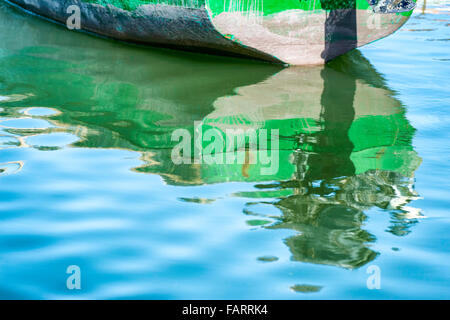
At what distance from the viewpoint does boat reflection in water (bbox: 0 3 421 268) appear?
2799 millimetres

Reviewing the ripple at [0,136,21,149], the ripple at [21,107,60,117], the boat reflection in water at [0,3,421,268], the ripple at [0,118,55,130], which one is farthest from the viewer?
the ripple at [21,107,60,117]

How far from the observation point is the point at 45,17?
23.1 ft

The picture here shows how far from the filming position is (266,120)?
4.06 metres

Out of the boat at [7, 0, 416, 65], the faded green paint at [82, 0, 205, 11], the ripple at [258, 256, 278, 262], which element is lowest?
the ripple at [258, 256, 278, 262]

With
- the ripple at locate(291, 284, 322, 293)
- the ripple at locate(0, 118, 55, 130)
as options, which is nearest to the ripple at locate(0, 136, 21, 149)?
the ripple at locate(0, 118, 55, 130)

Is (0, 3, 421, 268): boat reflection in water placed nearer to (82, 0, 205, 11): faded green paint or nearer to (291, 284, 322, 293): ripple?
(291, 284, 322, 293): ripple

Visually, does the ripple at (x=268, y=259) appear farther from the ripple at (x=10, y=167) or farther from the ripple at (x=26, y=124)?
the ripple at (x=26, y=124)

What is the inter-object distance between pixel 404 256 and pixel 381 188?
68cm

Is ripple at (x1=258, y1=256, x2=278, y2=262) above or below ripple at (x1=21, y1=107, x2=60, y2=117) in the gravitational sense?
below

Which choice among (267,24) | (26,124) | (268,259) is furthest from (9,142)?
(267,24)

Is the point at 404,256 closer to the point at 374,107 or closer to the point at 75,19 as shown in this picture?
the point at 374,107

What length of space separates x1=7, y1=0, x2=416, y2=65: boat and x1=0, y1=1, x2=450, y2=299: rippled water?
0.19 meters
